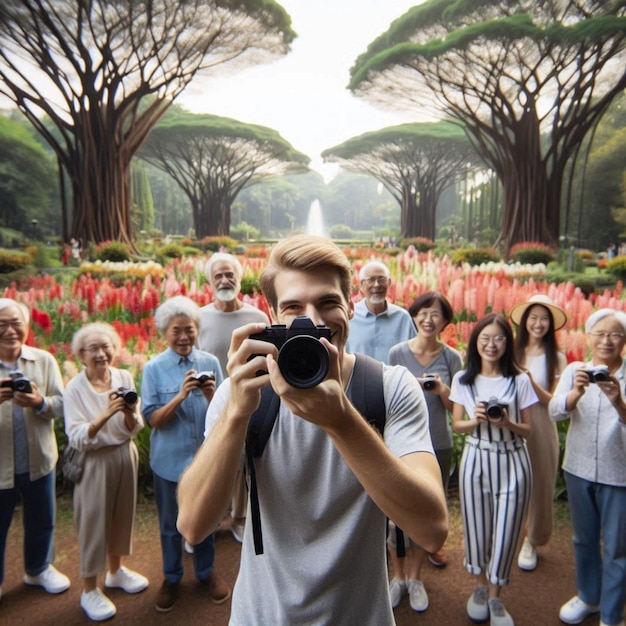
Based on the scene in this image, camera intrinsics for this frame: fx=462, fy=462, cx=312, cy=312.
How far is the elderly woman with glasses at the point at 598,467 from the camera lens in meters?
2.12

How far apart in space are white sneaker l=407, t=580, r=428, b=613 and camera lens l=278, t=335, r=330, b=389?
2.27 m

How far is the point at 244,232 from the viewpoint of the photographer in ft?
A: 19.7

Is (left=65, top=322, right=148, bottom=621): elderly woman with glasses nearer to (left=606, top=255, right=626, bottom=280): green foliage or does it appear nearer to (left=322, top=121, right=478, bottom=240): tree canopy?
(left=322, top=121, right=478, bottom=240): tree canopy

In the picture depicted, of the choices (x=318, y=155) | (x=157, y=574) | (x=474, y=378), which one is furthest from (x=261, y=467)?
(x=318, y=155)

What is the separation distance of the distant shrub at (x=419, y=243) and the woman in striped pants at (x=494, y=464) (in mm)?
3538

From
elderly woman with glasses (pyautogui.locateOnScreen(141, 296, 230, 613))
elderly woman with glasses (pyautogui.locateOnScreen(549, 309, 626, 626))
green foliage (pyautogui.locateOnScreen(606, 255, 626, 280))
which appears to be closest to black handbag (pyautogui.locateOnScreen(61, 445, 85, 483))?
elderly woman with glasses (pyautogui.locateOnScreen(141, 296, 230, 613))

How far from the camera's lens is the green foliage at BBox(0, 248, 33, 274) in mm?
4953

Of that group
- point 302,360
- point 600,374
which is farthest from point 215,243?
point 302,360

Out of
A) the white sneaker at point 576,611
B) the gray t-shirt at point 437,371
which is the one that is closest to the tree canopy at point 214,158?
the gray t-shirt at point 437,371

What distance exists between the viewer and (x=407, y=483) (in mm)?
734

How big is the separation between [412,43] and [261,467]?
5.36 metres

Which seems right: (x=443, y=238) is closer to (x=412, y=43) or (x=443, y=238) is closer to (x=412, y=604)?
(x=412, y=43)

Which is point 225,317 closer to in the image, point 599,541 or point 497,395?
point 497,395

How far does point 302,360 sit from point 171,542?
2145mm
